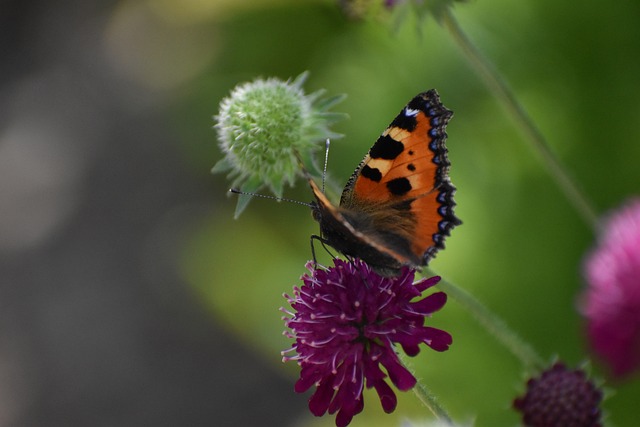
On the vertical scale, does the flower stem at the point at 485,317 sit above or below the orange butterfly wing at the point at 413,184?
below

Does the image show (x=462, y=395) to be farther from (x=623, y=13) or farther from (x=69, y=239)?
(x=69, y=239)

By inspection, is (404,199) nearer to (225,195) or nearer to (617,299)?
(617,299)

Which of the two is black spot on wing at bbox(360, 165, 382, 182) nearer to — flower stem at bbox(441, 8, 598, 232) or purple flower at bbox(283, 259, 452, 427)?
purple flower at bbox(283, 259, 452, 427)

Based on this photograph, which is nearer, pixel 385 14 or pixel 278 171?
pixel 278 171

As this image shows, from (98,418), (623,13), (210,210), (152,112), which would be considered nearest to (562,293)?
(623,13)

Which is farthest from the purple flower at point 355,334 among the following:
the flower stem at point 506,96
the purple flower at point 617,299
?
the purple flower at point 617,299

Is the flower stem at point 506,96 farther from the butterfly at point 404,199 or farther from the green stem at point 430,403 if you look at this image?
the green stem at point 430,403

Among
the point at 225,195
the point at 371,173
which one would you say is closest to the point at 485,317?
the point at 371,173
